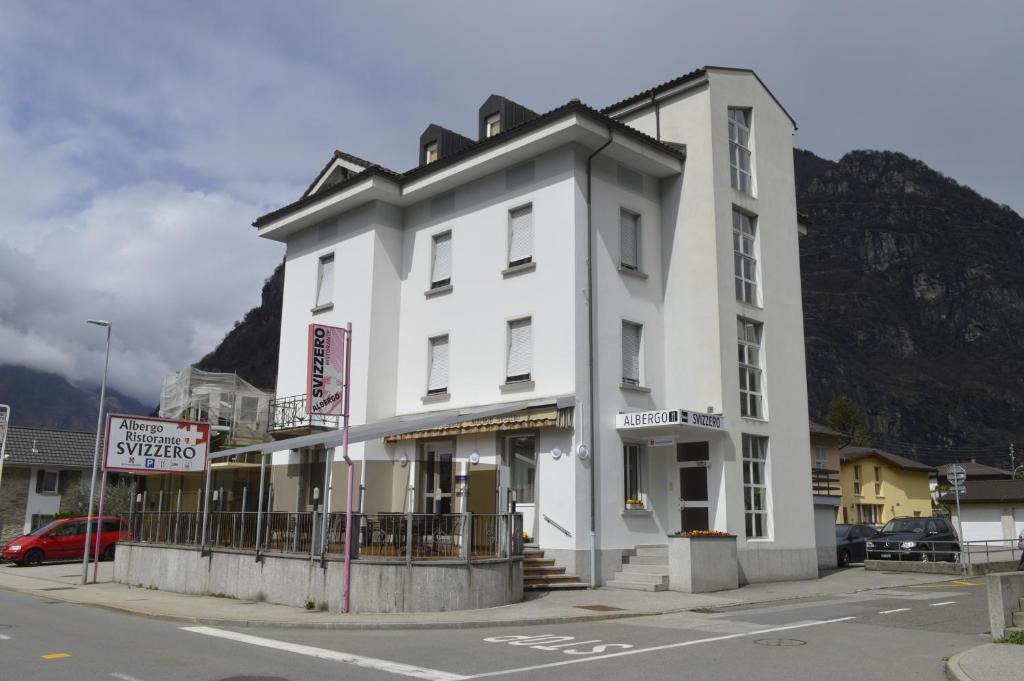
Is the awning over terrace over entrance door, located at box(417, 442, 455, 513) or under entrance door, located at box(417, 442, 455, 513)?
over

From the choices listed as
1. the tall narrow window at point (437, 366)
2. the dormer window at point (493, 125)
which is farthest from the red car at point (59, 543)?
the dormer window at point (493, 125)

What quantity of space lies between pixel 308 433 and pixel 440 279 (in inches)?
228

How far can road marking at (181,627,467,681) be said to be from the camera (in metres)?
9.52

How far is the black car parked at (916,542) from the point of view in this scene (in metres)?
26.9

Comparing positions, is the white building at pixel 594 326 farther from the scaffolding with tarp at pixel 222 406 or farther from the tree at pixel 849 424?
the tree at pixel 849 424

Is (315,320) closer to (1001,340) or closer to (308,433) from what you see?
(308,433)

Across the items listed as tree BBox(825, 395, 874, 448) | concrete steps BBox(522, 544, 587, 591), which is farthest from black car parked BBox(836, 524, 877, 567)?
tree BBox(825, 395, 874, 448)

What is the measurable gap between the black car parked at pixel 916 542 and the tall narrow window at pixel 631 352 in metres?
11.3

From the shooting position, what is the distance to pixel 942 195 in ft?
652

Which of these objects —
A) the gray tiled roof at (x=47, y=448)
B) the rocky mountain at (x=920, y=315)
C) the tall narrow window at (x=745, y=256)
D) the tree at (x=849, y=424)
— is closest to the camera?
the tall narrow window at (x=745, y=256)

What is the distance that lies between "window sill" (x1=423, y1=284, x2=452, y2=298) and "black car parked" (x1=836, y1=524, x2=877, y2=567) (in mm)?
16241

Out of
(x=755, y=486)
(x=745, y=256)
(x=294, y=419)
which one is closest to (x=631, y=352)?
(x=745, y=256)

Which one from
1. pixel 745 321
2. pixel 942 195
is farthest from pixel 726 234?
pixel 942 195

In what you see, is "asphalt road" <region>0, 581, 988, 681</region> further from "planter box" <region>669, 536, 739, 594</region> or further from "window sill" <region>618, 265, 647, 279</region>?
"window sill" <region>618, 265, 647, 279</region>
